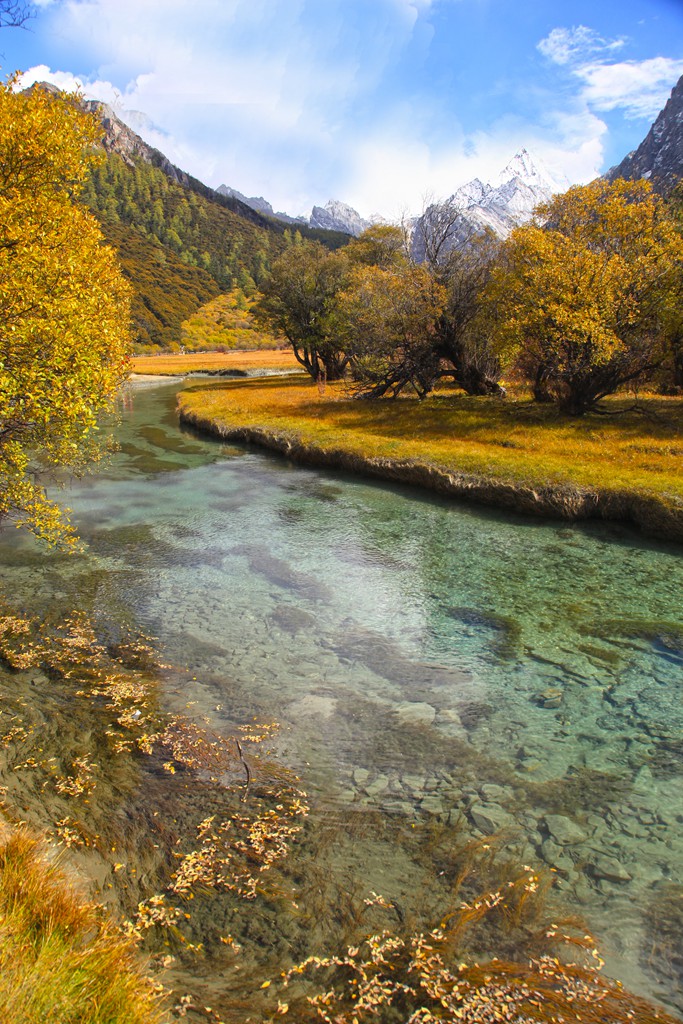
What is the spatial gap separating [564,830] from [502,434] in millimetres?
26026

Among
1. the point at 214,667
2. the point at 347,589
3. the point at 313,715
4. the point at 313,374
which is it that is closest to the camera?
the point at 313,715

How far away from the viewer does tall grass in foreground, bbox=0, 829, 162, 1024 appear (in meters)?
3.90

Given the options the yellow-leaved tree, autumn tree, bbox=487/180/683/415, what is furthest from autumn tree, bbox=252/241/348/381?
the yellow-leaved tree

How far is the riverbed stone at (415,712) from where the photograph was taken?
401 inches

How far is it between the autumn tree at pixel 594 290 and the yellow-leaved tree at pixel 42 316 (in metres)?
23.4

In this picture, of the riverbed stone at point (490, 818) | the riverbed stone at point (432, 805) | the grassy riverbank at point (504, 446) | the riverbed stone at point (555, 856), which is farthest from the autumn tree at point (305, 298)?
the riverbed stone at point (555, 856)

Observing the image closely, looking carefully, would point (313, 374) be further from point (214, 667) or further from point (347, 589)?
point (214, 667)

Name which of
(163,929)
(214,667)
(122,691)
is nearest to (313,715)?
(214,667)

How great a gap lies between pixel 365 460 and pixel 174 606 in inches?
670

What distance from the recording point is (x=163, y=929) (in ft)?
19.7

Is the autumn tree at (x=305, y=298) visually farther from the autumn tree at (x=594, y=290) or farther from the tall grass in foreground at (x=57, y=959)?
the tall grass in foreground at (x=57, y=959)

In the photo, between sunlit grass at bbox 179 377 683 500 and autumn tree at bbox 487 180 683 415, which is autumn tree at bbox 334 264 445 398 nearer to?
sunlit grass at bbox 179 377 683 500

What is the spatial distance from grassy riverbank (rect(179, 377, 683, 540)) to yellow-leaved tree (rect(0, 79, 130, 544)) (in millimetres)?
15875

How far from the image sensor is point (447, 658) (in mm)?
12594
